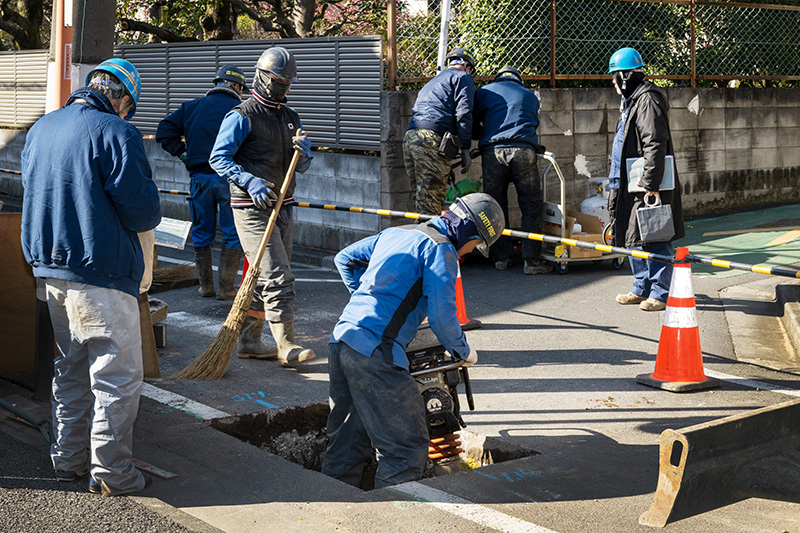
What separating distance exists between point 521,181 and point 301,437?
5.09m

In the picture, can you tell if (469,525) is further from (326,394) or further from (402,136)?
(402,136)

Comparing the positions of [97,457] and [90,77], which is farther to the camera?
[90,77]

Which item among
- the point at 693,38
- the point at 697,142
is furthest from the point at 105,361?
the point at 693,38

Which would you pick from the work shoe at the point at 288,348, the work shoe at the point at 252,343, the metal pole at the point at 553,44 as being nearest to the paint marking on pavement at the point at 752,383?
the work shoe at the point at 288,348

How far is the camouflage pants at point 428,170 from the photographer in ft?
32.1

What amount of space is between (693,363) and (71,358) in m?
3.87

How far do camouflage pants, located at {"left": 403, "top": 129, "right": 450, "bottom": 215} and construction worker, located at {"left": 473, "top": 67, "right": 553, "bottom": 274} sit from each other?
56 cm

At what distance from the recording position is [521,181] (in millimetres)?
10023

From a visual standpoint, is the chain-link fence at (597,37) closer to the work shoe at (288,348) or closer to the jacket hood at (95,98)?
the work shoe at (288,348)

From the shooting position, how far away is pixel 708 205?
534 inches

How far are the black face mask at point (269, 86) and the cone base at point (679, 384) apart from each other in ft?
10.5

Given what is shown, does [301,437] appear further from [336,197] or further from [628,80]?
[336,197]

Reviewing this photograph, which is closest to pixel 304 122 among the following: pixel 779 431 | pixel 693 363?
pixel 693 363

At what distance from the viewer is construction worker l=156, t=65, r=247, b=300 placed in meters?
8.93
